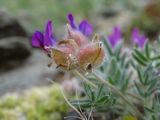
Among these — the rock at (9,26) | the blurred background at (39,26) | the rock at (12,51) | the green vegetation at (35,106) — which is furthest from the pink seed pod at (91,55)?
the rock at (9,26)

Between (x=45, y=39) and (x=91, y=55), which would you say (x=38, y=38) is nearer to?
(x=45, y=39)

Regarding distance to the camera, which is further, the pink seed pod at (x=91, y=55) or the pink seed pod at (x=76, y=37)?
the pink seed pod at (x=76, y=37)

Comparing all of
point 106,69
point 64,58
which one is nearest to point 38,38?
point 64,58

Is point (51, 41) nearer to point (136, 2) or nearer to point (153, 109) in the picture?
point (153, 109)

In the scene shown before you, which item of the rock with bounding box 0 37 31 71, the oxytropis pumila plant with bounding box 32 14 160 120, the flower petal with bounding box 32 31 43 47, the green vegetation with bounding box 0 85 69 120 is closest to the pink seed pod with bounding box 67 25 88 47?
the oxytropis pumila plant with bounding box 32 14 160 120

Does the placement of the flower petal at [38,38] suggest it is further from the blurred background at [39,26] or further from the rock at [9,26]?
the rock at [9,26]
